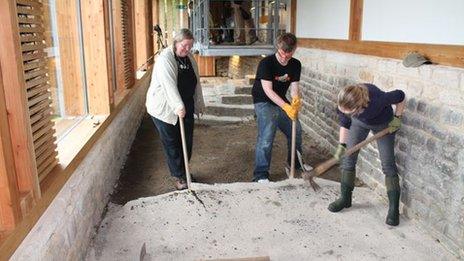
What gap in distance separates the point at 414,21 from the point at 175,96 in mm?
2145

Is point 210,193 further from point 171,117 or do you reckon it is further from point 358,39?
point 358,39

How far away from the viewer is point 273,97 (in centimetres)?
382

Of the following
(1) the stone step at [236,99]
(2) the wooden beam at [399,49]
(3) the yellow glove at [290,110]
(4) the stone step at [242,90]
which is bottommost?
(1) the stone step at [236,99]

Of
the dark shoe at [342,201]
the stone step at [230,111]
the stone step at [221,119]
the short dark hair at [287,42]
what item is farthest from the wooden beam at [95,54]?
the stone step at [230,111]

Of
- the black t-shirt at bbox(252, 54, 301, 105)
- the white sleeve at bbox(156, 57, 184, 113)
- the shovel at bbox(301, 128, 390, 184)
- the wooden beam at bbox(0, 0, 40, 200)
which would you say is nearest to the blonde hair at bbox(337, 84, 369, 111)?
→ the shovel at bbox(301, 128, 390, 184)

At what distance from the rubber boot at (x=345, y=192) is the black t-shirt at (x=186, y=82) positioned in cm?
164

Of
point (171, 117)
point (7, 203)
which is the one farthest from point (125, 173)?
point (7, 203)

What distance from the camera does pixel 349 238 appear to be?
3.02 m

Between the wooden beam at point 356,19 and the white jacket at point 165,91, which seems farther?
the wooden beam at point 356,19

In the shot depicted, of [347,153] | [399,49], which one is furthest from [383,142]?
[399,49]

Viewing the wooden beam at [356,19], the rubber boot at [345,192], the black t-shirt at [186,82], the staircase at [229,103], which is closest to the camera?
the rubber boot at [345,192]

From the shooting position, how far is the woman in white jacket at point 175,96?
11.7 ft

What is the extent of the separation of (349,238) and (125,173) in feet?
8.93

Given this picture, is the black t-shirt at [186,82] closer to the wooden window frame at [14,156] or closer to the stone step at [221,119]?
the wooden window frame at [14,156]
